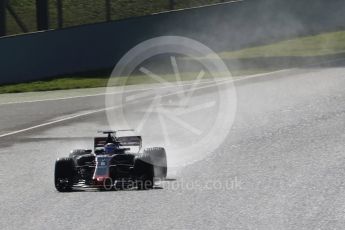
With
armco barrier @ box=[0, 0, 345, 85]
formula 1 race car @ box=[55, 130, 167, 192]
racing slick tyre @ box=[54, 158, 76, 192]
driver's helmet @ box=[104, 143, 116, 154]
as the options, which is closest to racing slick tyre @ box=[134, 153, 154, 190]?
formula 1 race car @ box=[55, 130, 167, 192]

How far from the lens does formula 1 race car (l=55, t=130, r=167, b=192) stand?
539 inches

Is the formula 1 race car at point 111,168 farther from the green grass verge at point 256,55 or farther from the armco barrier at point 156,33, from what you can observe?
the armco barrier at point 156,33

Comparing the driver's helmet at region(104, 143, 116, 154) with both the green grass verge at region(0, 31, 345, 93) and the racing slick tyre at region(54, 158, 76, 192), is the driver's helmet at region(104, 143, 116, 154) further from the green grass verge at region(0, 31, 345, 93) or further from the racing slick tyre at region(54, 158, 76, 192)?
the green grass verge at region(0, 31, 345, 93)

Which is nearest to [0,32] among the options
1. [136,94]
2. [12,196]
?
[136,94]

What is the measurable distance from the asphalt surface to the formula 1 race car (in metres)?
0.16

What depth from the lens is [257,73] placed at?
29.1 m

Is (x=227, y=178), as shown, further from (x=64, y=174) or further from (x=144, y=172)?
(x=64, y=174)

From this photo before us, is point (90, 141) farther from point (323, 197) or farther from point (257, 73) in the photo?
point (257, 73)

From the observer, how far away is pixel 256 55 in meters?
33.1

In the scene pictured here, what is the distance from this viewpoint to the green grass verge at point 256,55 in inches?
1192

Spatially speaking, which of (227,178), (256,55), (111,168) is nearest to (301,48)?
(256,55)

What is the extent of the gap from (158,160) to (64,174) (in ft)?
4.25

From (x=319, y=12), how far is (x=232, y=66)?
23.6ft

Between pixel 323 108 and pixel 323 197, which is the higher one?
pixel 323 108
